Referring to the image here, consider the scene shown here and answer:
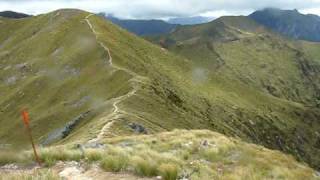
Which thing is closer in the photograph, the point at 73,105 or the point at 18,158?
the point at 18,158

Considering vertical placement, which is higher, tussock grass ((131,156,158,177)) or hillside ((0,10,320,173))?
tussock grass ((131,156,158,177))

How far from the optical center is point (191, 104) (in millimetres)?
143250

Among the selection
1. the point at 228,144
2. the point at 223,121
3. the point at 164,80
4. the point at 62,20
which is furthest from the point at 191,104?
the point at 228,144

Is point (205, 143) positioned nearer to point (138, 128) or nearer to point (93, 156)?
point (93, 156)

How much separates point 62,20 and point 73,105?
85.9 m

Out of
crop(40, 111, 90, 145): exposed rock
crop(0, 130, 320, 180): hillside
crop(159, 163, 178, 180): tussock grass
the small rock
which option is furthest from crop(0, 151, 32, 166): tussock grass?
crop(40, 111, 90, 145): exposed rock

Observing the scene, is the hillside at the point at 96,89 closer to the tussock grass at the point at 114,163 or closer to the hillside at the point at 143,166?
the hillside at the point at 143,166

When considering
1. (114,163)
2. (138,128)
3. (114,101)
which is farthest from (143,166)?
(114,101)

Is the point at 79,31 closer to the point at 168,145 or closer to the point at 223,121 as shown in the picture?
the point at 223,121

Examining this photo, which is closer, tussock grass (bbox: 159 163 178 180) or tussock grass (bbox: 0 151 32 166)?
tussock grass (bbox: 159 163 178 180)

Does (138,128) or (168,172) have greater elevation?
(168,172)

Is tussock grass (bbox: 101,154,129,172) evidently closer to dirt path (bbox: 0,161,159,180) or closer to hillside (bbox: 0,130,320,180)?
hillside (bbox: 0,130,320,180)

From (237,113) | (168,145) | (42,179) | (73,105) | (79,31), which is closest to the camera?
(42,179)

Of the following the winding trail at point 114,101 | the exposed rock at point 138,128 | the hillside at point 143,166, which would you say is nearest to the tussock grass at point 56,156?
the hillside at point 143,166
